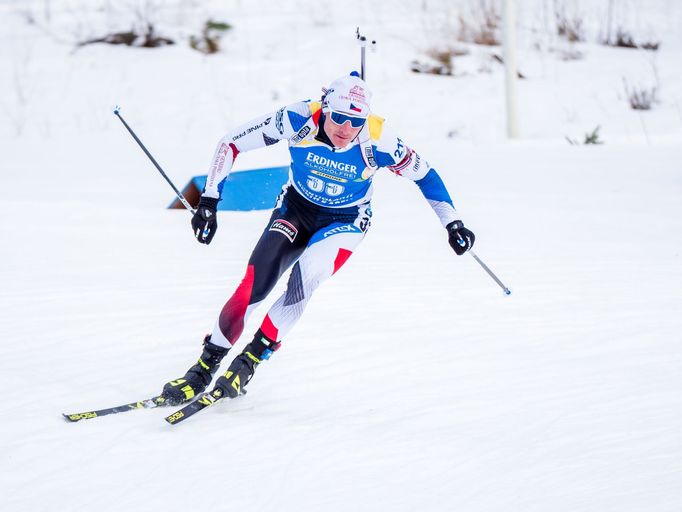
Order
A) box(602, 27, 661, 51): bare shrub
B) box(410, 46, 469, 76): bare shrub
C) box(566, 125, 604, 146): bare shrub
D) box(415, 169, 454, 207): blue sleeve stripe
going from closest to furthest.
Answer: box(415, 169, 454, 207): blue sleeve stripe, box(566, 125, 604, 146): bare shrub, box(410, 46, 469, 76): bare shrub, box(602, 27, 661, 51): bare shrub

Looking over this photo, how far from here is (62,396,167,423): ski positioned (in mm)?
4078

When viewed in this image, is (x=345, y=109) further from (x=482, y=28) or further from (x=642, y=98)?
(x=482, y=28)

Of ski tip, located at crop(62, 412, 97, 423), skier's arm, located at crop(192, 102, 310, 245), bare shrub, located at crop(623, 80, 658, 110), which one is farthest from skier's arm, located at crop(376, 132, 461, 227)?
bare shrub, located at crop(623, 80, 658, 110)

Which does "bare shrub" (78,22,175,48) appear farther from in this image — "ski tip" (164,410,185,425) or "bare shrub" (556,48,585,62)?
"ski tip" (164,410,185,425)

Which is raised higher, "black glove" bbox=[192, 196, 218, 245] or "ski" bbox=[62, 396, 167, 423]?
"black glove" bbox=[192, 196, 218, 245]

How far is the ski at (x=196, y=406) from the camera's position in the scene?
4035 mm

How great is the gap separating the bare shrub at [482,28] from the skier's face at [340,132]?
1095 cm

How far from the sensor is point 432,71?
14.2 metres

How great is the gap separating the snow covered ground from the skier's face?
125 cm

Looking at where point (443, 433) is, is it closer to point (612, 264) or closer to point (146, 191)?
point (612, 264)

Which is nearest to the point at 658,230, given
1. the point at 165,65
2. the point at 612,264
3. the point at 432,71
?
the point at 612,264

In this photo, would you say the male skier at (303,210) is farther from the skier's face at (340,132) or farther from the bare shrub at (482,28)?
the bare shrub at (482,28)

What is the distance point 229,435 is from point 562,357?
2.09 m

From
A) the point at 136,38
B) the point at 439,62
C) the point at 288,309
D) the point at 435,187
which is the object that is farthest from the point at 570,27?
the point at 288,309
